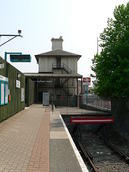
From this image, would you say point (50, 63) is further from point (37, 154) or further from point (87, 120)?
point (37, 154)

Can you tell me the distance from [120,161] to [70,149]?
15.0ft

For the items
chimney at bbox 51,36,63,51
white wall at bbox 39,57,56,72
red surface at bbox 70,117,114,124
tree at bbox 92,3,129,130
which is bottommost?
red surface at bbox 70,117,114,124

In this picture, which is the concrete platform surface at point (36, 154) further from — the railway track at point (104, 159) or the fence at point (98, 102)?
the fence at point (98, 102)

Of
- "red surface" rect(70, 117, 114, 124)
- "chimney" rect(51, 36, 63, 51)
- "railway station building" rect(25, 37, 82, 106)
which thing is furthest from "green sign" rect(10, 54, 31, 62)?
"chimney" rect(51, 36, 63, 51)

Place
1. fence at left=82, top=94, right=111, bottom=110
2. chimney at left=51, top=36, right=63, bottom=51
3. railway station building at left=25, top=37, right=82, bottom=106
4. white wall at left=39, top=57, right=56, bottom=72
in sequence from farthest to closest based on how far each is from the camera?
chimney at left=51, top=36, right=63, bottom=51, white wall at left=39, top=57, right=56, bottom=72, railway station building at left=25, top=37, right=82, bottom=106, fence at left=82, top=94, right=111, bottom=110

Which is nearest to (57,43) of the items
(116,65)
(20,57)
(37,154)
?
(116,65)

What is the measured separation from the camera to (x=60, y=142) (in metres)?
11.8

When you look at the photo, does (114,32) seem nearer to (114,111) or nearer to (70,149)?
(114,111)

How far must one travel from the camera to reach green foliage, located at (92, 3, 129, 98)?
24.2 metres

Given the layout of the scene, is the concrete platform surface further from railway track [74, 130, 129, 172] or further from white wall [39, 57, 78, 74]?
white wall [39, 57, 78, 74]

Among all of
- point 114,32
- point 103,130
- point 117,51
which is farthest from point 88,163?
point 114,32

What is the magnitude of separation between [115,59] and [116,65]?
56cm

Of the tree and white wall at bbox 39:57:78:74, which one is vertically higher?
white wall at bbox 39:57:78:74

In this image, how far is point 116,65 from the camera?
2564 centimetres
